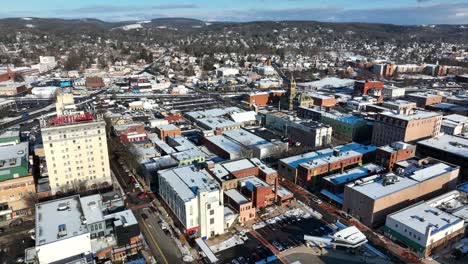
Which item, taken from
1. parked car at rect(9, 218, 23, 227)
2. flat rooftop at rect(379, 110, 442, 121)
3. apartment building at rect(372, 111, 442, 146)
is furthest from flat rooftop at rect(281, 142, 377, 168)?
parked car at rect(9, 218, 23, 227)

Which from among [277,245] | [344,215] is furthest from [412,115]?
[277,245]

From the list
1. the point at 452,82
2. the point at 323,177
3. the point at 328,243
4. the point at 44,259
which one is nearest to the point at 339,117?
the point at 323,177

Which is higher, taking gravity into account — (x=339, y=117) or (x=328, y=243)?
(x=339, y=117)

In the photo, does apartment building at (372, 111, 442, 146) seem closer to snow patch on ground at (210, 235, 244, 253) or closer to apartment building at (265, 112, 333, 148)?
apartment building at (265, 112, 333, 148)

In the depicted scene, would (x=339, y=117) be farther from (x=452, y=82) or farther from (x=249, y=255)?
(x=452, y=82)

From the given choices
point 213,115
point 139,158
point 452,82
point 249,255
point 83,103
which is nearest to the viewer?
point 249,255

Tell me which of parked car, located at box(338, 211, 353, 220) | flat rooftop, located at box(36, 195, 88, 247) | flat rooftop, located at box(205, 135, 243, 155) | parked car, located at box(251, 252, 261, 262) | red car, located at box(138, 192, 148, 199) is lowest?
parked car, located at box(251, 252, 261, 262)

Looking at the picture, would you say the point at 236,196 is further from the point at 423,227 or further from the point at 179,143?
the point at 179,143
